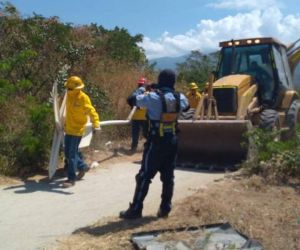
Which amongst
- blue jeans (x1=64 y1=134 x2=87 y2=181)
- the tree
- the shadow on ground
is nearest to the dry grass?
the shadow on ground

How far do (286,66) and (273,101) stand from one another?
1.37m

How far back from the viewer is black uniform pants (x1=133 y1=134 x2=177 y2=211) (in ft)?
21.8

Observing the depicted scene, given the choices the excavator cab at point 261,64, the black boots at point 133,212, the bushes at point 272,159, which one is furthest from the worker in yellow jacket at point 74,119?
the excavator cab at point 261,64

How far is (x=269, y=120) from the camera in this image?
36.0 feet

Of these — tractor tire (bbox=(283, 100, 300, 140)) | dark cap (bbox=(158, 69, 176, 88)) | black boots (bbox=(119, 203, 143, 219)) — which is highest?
dark cap (bbox=(158, 69, 176, 88))

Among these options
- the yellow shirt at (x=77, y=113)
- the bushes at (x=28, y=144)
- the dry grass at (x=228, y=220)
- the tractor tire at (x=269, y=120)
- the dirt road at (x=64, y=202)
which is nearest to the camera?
the dry grass at (x=228, y=220)

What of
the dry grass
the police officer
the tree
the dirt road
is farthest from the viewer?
the tree

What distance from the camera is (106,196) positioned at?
838 cm

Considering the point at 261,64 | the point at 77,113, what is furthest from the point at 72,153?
the point at 261,64

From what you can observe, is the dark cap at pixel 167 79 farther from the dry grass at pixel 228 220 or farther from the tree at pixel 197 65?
the tree at pixel 197 65

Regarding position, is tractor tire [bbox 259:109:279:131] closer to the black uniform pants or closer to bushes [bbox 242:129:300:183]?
bushes [bbox 242:129:300:183]

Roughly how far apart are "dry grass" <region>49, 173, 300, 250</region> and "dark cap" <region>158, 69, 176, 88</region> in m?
1.58

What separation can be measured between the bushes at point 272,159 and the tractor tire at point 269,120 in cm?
119

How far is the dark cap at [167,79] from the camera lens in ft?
22.0
